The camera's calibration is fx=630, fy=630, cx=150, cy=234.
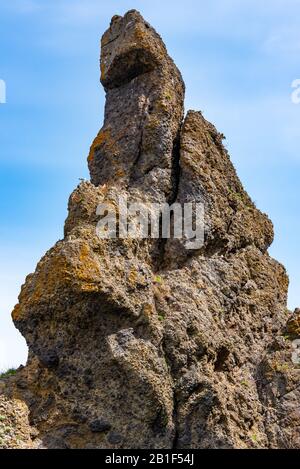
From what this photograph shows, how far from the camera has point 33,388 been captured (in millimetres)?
Result: 15758

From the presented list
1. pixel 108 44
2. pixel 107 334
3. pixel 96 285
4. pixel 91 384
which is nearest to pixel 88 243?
pixel 96 285

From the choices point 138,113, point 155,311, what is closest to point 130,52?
point 138,113

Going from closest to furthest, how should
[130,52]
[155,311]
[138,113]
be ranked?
[155,311]
[138,113]
[130,52]

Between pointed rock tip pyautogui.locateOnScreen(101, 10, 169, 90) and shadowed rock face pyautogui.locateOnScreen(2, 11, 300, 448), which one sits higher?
pointed rock tip pyautogui.locateOnScreen(101, 10, 169, 90)

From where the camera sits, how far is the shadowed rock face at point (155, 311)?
15148 mm

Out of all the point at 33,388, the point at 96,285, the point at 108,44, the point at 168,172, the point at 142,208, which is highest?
the point at 108,44

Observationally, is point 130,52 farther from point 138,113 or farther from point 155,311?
point 155,311

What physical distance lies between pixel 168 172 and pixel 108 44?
6021 millimetres

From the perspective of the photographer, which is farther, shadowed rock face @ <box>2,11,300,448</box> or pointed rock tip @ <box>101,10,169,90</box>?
pointed rock tip @ <box>101,10,169,90</box>

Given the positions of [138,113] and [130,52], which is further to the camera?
[130,52]

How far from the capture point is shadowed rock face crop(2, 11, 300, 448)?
15148mm

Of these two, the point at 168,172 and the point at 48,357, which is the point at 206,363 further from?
the point at 168,172

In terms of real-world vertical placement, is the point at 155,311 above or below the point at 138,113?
below

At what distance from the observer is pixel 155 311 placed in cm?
1609
